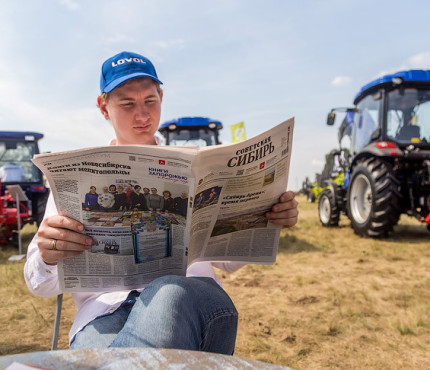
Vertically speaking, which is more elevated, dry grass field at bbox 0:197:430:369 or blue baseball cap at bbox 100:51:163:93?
blue baseball cap at bbox 100:51:163:93

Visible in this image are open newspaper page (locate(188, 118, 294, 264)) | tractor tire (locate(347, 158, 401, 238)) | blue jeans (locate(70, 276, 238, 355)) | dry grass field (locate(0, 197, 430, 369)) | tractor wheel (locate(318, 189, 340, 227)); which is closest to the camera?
blue jeans (locate(70, 276, 238, 355))

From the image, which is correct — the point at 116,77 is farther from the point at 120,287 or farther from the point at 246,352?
the point at 246,352

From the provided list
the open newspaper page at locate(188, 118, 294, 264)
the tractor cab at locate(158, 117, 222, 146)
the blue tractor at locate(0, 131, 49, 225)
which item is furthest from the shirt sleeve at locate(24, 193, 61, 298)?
the blue tractor at locate(0, 131, 49, 225)

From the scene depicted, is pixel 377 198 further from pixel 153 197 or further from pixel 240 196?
pixel 153 197

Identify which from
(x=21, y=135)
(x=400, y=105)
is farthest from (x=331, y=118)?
(x=21, y=135)

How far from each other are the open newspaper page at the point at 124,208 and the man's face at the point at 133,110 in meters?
0.45

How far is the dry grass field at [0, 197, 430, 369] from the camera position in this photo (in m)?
1.88

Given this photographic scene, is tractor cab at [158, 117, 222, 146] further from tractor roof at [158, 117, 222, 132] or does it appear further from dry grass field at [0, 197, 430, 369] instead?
dry grass field at [0, 197, 430, 369]

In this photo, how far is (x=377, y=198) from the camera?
419 centimetres

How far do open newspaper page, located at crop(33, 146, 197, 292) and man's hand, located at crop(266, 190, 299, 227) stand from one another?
331 mm

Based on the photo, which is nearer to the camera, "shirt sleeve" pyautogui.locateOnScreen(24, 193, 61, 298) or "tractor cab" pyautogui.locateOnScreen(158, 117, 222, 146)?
"shirt sleeve" pyautogui.locateOnScreen(24, 193, 61, 298)

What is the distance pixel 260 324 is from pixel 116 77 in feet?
6.10

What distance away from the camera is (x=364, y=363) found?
1763 mm

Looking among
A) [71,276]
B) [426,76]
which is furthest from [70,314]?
[426,76]
